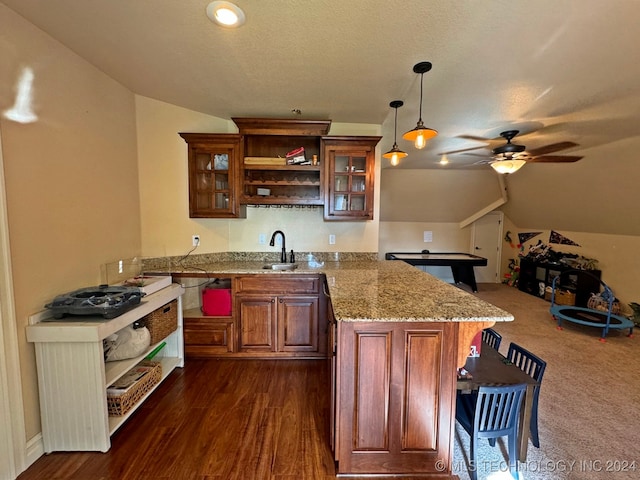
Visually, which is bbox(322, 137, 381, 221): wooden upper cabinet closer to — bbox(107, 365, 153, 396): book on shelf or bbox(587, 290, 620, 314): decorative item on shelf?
bbox(107, 365, 153, 396): book on shelf

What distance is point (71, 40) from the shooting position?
1.78 metres

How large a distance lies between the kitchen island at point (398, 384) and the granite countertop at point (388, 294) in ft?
0.04

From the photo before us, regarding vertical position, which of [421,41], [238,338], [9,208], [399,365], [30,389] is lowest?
[238,338]

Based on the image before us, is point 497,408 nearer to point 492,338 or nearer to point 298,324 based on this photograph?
point 492,338

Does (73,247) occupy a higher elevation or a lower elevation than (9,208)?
lower

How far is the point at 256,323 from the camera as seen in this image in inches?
107

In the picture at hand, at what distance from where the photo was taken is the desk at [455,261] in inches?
210

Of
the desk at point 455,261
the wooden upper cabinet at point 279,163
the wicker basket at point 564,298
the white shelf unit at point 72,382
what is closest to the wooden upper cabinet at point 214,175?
the wooden upper cabinet at point 279,163

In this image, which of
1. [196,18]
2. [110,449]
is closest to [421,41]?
[196,18]

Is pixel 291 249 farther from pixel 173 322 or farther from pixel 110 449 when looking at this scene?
pixel 110 449

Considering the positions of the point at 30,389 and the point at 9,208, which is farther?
the point at 30,389

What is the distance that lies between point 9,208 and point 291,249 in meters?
2.30

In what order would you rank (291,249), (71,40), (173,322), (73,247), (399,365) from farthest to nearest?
1. (291,249)
2. (173,322)
3. (73,247)
4. (71,40)
5. (399,365)

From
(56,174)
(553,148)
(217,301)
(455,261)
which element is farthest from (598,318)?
(56,174)
